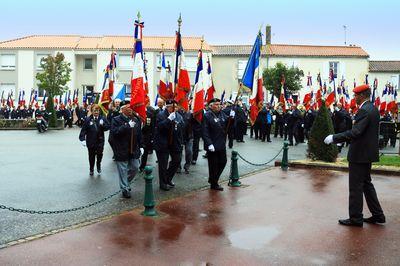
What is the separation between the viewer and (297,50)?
51.0 meters

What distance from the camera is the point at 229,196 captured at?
9586 millimetres

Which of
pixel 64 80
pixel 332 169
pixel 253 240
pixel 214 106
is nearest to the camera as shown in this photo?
pixel 253 240

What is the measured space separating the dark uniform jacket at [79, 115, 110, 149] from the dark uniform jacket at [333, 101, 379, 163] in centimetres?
671

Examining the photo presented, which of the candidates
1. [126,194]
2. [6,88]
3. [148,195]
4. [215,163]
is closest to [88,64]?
[6,88]

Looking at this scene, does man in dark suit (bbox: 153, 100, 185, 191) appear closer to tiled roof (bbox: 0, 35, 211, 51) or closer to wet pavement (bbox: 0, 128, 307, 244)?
wet pavement (bbox: 0, 128, 307, 244)

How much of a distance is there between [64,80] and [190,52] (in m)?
13.3

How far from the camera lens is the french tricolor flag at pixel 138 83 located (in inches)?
352

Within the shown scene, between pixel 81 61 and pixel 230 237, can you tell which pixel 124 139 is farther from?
pixel 81 61

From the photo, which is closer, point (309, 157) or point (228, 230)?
point (228, 230)

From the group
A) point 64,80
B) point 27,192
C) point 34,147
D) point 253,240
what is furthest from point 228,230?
point 64,80

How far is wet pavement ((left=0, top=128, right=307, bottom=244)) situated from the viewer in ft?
23.9

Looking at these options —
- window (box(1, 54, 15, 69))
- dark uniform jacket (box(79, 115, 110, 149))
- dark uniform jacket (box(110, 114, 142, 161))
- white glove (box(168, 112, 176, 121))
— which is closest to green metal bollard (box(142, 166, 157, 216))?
dark uniform jacket (box(110, 114, 142, 161))

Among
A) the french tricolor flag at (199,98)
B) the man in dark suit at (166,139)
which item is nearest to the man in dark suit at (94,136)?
the man in dark suit at (166,139)

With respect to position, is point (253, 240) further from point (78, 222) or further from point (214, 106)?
point (214, 106)
